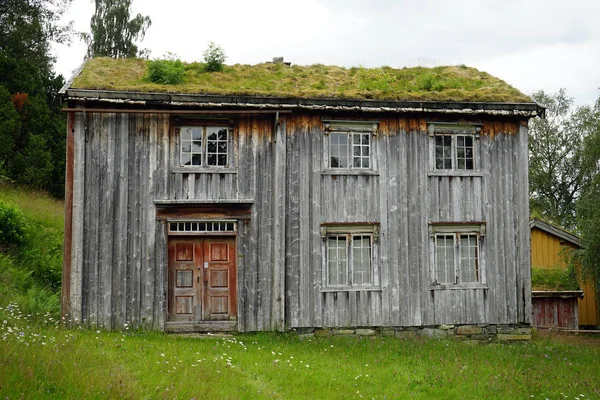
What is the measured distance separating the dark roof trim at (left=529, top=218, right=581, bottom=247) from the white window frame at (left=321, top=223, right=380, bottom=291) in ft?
35.6

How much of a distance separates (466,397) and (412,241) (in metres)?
5.50

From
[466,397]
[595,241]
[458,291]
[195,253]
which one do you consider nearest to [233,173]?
[195,253]

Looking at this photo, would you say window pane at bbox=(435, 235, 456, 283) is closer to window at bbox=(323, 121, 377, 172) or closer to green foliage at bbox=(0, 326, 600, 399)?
green foliage at bbox=(0, 326, 600, 399)

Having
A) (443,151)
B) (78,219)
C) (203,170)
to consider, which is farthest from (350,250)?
(78,219)

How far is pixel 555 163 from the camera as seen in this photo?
139ft

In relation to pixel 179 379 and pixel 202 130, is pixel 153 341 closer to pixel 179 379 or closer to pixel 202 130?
pixel 179 379

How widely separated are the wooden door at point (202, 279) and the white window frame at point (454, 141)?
5561 millimetres

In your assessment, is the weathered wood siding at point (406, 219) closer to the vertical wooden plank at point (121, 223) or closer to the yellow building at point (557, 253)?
the vertical wooden plank at point (121, 223)

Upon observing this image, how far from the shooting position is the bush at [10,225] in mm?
18906

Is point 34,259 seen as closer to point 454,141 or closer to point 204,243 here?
point 204,243

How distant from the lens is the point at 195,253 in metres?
15.1

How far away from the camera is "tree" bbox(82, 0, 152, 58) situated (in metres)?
39.9

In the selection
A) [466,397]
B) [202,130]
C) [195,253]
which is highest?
[202,130]

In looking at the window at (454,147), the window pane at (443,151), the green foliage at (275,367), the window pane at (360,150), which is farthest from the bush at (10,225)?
the window pane at (443,151)
